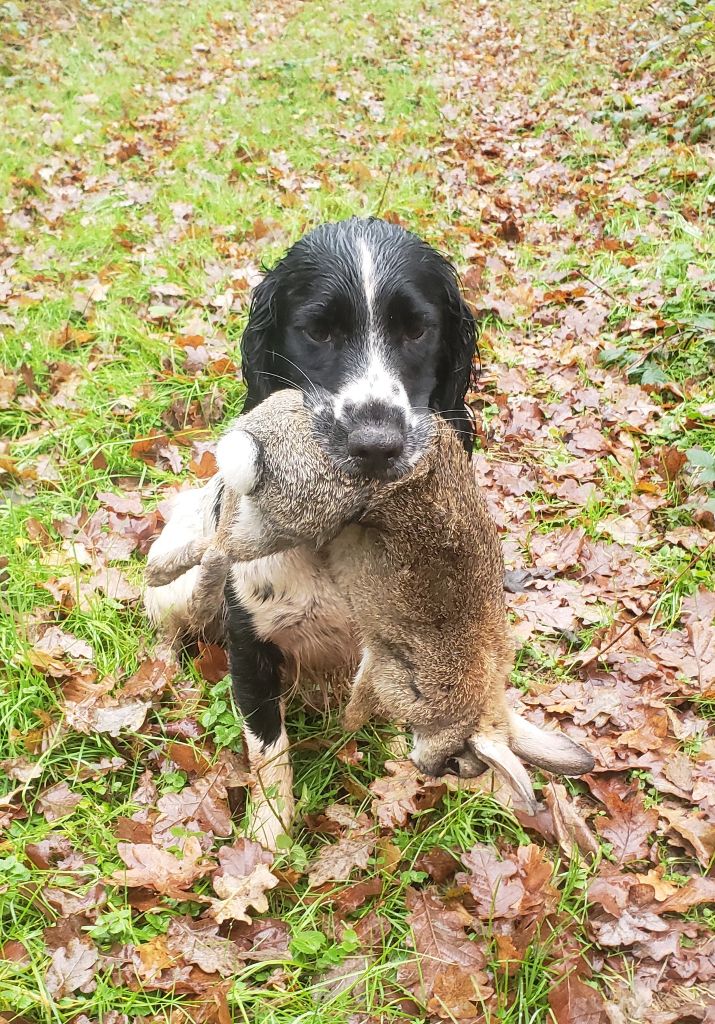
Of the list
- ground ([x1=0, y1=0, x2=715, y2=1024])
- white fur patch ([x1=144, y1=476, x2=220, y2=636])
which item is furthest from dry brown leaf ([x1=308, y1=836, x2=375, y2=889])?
white fur patch ([x1=144, y1=476, x2=220, y2=636])

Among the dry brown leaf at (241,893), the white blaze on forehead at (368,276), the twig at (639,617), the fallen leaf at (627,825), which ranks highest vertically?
the white blaze on forehead at (368,276)

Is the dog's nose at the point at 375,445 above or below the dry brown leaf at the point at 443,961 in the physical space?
above

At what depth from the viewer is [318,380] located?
304cm

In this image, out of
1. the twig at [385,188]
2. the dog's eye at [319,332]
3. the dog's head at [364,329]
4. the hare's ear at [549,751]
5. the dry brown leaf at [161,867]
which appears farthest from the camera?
the twig at [385,188]

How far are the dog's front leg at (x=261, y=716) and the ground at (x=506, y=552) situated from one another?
0.10 m

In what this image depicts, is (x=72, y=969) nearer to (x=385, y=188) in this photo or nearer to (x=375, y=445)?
(x=375, y=445)

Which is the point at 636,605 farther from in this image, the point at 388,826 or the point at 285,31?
the point at 285,31

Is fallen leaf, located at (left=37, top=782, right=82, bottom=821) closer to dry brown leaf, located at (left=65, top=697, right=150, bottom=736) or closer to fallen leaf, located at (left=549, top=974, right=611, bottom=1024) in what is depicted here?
dry brown leaf, located at (left=65, top=697, right=150, bottom=736)

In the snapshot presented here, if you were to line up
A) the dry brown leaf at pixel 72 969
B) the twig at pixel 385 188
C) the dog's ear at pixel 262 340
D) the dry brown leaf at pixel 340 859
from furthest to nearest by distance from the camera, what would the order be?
the twig at pixel 385 188
the dog's ear at pixel 262 340
the dry brown leaf at pixel 340 859
the dry brown leaf at pixel 72 969

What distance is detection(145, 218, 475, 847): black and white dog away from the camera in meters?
2.85

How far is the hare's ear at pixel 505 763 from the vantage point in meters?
2.06

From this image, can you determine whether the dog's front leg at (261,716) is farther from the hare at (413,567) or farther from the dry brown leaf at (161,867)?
the hare at (413,567)

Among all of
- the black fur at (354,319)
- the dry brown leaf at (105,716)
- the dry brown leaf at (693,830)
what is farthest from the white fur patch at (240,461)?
the dry brown leaf at (693,830)

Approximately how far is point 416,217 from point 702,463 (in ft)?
13.3
